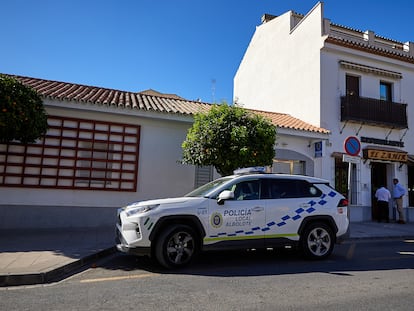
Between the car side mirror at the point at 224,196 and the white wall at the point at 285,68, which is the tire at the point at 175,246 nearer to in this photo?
the car side mirror at the point at 224,196

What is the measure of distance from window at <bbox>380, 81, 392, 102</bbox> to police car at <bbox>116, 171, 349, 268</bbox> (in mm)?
10907

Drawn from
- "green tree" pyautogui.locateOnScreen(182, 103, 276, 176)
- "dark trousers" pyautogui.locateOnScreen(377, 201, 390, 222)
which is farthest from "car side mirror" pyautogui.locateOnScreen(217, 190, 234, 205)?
"dark trousers" pyautogui.locateOnScreen(377, 201, 390, 222)

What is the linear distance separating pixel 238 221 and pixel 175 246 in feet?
4.12

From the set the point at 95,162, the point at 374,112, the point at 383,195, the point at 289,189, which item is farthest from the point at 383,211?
the point at 95,162

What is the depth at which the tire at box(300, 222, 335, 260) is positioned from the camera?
640 cm

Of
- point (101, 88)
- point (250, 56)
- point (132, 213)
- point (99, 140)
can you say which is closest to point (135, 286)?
point (132, 213)

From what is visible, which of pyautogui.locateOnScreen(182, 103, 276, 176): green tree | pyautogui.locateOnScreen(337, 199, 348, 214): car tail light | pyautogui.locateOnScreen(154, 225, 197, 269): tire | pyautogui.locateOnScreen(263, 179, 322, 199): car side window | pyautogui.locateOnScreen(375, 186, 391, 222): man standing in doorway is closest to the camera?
pyautogui.locateOnScreen(154, 225, 197, 269): tire

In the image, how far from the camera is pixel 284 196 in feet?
21.1

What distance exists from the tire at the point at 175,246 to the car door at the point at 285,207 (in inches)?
58.9

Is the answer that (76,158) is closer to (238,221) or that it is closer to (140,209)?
(140,209)

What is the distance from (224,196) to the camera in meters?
5.73

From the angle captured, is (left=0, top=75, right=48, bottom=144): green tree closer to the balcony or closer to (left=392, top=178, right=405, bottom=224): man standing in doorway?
the balcony

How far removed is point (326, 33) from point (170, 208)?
484 inches

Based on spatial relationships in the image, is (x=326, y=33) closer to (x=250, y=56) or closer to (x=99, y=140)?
(x=250, y=56)
